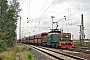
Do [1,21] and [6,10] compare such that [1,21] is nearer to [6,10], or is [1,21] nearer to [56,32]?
[6,10]

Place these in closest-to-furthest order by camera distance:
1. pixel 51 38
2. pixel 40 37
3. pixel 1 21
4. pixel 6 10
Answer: pixel 51 38
pixel 1 21
pixel 40 37
pixel 6 10

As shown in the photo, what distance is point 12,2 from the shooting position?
59.6 m

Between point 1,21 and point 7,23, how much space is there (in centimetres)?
500

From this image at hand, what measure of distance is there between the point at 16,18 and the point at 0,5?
750 cm

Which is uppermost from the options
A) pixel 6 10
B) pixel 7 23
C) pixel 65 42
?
pixel 6 10

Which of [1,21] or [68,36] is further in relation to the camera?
[1,21]

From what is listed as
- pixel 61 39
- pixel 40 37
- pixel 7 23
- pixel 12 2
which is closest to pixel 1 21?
pixel 7 23

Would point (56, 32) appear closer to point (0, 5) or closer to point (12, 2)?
point (0, 5)

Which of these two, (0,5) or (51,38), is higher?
(0,5)

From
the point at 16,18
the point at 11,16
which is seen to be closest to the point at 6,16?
the point at 11,16

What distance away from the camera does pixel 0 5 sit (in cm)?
5212

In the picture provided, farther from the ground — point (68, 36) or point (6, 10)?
point (6, 10)

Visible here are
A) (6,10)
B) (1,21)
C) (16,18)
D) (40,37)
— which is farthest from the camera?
(16,18)

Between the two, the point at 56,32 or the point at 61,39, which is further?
the point at 56,32
